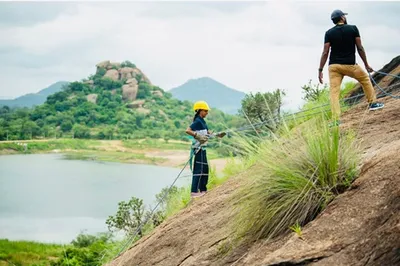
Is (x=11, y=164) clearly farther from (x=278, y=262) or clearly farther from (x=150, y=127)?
(x=278, y=262)

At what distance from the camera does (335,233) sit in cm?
434

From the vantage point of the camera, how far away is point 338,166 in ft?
16.5

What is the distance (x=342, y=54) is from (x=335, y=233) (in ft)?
12.6

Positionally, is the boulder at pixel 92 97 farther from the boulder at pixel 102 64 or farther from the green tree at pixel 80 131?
the green tree at pixel 80 131

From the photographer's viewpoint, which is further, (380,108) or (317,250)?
(380,108)

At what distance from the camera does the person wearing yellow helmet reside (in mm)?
7910

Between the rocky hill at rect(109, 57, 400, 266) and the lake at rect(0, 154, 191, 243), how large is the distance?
57.8m

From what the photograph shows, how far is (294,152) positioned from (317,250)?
1.17m

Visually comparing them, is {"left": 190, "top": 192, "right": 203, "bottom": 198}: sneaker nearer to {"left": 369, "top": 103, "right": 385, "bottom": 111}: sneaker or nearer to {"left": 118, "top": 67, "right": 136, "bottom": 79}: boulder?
{"left": 369, "top": 103, "right": 385, "bottom": 111}: sneaker

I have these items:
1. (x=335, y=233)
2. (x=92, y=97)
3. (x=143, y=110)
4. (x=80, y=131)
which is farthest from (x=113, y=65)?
(x=335, y=233)

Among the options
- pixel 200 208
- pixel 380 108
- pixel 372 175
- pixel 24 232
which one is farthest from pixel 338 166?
pixel 24 232

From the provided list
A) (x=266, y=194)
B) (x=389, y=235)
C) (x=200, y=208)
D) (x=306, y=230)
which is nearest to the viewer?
(x=389, y=235)

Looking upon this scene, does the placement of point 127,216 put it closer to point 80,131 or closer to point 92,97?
point 80,131

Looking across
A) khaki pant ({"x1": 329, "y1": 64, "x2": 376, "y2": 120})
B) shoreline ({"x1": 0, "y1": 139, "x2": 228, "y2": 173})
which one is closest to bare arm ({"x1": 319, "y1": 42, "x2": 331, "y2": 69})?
khaki pant ({"x1": 329, "y1": 64, "x2": 376, "y2": 120})
